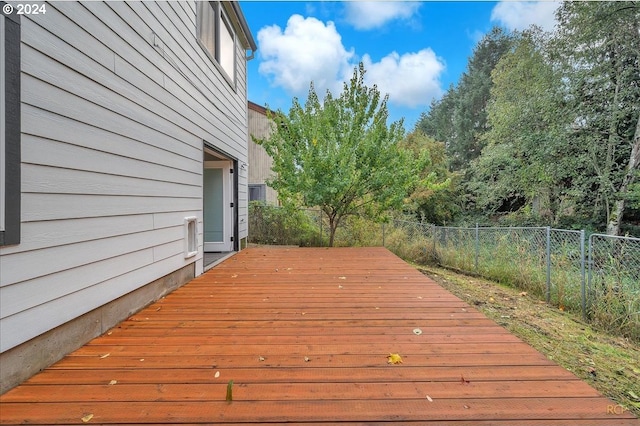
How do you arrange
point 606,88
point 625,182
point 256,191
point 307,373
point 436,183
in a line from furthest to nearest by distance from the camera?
point 436,183
point 256,191
point 606,88
point 625,182
point 307,373

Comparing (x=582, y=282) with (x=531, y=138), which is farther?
(x=531, y=138)

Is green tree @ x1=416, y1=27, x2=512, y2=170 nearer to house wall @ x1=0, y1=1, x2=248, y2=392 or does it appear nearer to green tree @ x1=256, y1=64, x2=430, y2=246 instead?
green tree @ x1=256, y1=64, x2=430, y2=246

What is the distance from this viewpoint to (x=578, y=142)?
9688 mm

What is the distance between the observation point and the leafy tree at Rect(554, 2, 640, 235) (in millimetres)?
8711

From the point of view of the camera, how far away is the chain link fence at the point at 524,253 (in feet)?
11.8

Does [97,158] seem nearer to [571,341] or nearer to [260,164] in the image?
[571,341]

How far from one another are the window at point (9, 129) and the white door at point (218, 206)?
431 centimetres

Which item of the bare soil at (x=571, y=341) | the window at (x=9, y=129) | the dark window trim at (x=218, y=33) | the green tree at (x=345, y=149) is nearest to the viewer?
the window at (x=9, y=129)

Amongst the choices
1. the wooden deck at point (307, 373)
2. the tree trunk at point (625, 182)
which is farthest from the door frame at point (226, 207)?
the tree trunk at point (625, 182)

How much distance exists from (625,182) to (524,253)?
6812mm

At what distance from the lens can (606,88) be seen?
918 centimetres

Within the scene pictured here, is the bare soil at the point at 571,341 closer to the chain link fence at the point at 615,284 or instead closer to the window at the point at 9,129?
the chain link fence at the point at 615,284

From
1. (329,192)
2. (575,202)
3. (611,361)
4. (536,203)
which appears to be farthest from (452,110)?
(611,361)

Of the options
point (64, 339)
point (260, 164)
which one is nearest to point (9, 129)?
point (64, 339)
